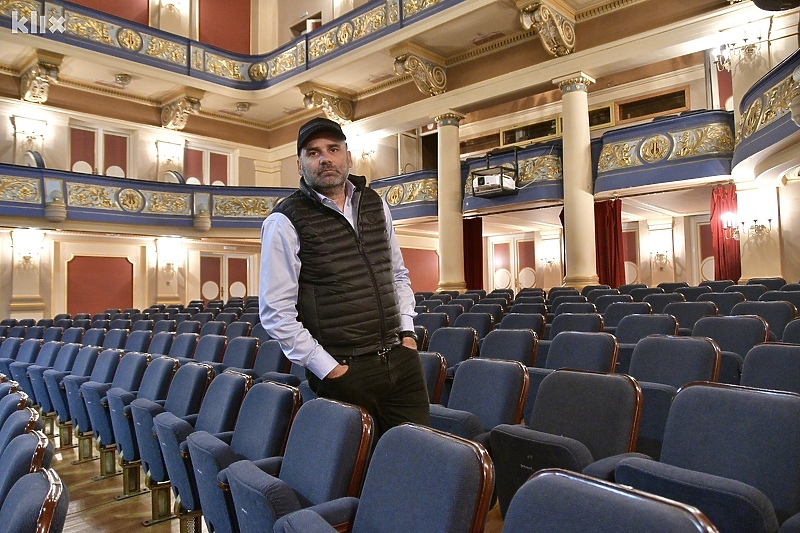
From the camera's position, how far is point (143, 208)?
9.89m

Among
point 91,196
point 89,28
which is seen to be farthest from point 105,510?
point 89,28

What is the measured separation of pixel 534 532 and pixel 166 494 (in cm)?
202

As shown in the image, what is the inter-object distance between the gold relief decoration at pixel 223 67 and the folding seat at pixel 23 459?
10.5 meters

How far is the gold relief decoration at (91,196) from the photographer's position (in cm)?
908

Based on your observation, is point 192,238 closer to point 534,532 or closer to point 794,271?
point 794,271

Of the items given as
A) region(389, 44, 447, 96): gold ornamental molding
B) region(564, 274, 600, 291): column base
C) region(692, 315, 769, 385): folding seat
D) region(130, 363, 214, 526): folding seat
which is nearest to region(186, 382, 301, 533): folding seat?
region(130, 363, 214, 526): folding seat

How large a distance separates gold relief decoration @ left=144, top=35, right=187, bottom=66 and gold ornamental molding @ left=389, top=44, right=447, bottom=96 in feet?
13.5

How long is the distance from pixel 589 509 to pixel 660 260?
35.1 ft

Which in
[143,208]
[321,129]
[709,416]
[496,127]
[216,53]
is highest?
[216,53]

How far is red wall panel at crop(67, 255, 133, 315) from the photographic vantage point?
10094 mm

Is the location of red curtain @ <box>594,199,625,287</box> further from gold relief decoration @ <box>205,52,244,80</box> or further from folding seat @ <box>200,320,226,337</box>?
gold relief decoration @ <box>205,52,244,80</box>

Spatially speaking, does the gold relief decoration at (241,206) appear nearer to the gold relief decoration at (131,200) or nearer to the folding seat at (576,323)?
the gold relief decoration at (131,200)

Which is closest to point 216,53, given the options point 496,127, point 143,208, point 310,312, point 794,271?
point 143,208

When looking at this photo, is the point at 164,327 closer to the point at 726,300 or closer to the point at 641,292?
the point at 641,292
